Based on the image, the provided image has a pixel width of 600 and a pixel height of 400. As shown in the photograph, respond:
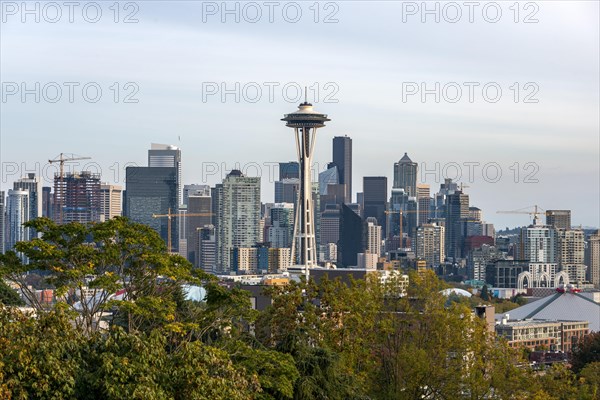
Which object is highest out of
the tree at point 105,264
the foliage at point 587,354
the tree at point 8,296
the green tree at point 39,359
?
the tree at point 105,264

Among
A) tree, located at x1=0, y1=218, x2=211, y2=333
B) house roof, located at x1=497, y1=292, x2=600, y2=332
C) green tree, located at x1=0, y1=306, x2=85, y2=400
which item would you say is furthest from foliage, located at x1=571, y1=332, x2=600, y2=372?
green tree, located at x1=0, y1=306, x2=85, y2=400

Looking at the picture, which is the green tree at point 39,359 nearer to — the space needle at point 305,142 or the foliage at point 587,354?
the foliage at point 587,354

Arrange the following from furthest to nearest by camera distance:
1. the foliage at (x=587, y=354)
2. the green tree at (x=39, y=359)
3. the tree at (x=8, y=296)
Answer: the foliage at (x=587, y=354), the tree at (x=8, y=296), the green tree at (x=39, y=359)

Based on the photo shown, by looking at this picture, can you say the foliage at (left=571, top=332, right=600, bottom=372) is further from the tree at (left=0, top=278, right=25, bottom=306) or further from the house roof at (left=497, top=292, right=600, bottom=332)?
the house roof at (left=497, top=292, right=600, bottom=332)

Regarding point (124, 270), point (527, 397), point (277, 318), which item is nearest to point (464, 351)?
point (527, 397)

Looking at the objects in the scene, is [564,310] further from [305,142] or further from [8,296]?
[8,296]

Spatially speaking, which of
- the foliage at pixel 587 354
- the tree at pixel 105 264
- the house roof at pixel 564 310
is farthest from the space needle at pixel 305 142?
the tree at pixel 105 264

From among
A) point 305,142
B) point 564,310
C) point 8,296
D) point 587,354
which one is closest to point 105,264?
point 8,296

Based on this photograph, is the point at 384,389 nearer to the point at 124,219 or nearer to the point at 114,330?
the point at 124,219

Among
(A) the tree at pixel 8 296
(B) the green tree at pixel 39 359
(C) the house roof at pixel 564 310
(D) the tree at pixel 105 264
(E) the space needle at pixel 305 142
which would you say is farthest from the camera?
(E) the space needle at pixel 305 142

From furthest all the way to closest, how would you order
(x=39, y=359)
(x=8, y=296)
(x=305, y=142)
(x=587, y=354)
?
(x=305, y=142) < (x=587, y=354) < (x=8, y=296) < (x=39, y=359)

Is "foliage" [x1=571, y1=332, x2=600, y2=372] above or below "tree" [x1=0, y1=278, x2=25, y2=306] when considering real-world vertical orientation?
below

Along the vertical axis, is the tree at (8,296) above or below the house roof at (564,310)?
above
